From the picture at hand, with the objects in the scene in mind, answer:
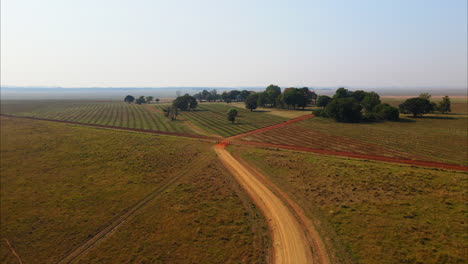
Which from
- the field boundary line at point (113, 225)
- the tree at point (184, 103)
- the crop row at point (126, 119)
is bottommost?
the field boundary line at point (113, 225)

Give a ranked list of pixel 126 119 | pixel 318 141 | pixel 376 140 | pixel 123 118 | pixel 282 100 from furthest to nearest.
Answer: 1. pixel 282 100
2. pixel 123 118
3. pixel 126 119
4. pixel 318 141
5. pixel 376 140

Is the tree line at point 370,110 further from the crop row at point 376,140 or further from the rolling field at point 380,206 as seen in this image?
the rolling field at point 380,206

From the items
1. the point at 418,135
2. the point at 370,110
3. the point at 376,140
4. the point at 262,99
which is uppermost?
the point at 262,99

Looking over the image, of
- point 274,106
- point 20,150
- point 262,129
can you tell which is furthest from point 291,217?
point 274,106

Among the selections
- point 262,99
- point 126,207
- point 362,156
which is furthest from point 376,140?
point 262,99

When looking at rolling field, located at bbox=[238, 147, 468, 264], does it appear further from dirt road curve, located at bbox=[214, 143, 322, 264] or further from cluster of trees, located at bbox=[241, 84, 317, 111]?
cluster of trees, located at bbox=[241, 84, 317, 111]

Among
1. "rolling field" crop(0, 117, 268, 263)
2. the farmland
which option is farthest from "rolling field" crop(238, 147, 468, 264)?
the farmland

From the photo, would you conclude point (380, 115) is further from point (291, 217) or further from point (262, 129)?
point (291, 217)

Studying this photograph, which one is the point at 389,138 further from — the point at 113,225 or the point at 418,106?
the point at 113,225

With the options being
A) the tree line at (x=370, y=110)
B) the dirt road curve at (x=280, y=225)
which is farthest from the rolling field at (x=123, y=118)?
the tree line at (x=370, y=110)
